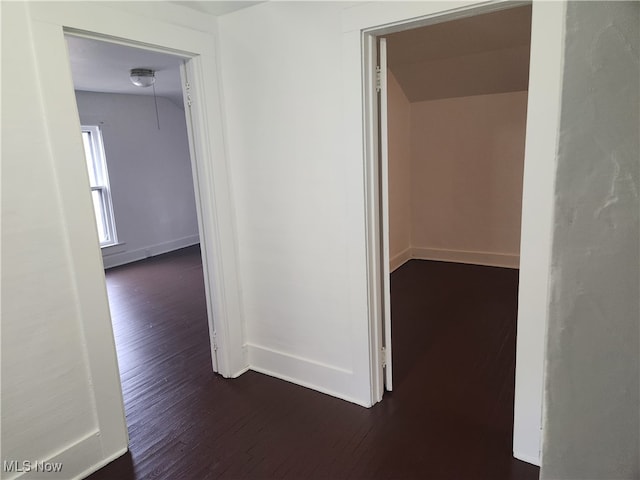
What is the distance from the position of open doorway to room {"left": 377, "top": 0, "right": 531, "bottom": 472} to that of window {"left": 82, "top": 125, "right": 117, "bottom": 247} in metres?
3.69

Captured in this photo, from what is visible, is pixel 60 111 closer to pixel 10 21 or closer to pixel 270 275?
pixel 10 21

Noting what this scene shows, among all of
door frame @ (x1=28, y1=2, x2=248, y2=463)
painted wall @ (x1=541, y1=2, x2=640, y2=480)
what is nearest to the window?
door frame @ (x1=28, y1=2, x2=248, y2=463)

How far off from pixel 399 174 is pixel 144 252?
375 centimetres

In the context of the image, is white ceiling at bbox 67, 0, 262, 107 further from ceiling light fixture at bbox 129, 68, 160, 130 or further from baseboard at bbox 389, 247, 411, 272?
baseboard at bbox 389, 247, 411, 272

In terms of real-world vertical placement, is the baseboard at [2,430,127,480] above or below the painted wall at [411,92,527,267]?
below

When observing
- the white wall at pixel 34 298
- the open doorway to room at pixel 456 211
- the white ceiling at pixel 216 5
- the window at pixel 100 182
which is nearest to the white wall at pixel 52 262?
the white wall at pixel 34 298

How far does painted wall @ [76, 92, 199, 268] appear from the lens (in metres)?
5.53

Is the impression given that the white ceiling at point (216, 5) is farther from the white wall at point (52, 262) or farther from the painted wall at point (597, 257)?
the painted wall at point (597, 257)

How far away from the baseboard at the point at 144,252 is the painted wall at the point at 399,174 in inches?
135

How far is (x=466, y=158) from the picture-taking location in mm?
4766

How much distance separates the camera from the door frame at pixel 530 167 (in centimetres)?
153

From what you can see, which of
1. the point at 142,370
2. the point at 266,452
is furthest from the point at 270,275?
the point at 142,370

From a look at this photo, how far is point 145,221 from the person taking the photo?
19.7 ft

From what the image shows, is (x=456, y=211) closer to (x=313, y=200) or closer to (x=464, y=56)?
(x=464, y=56)
